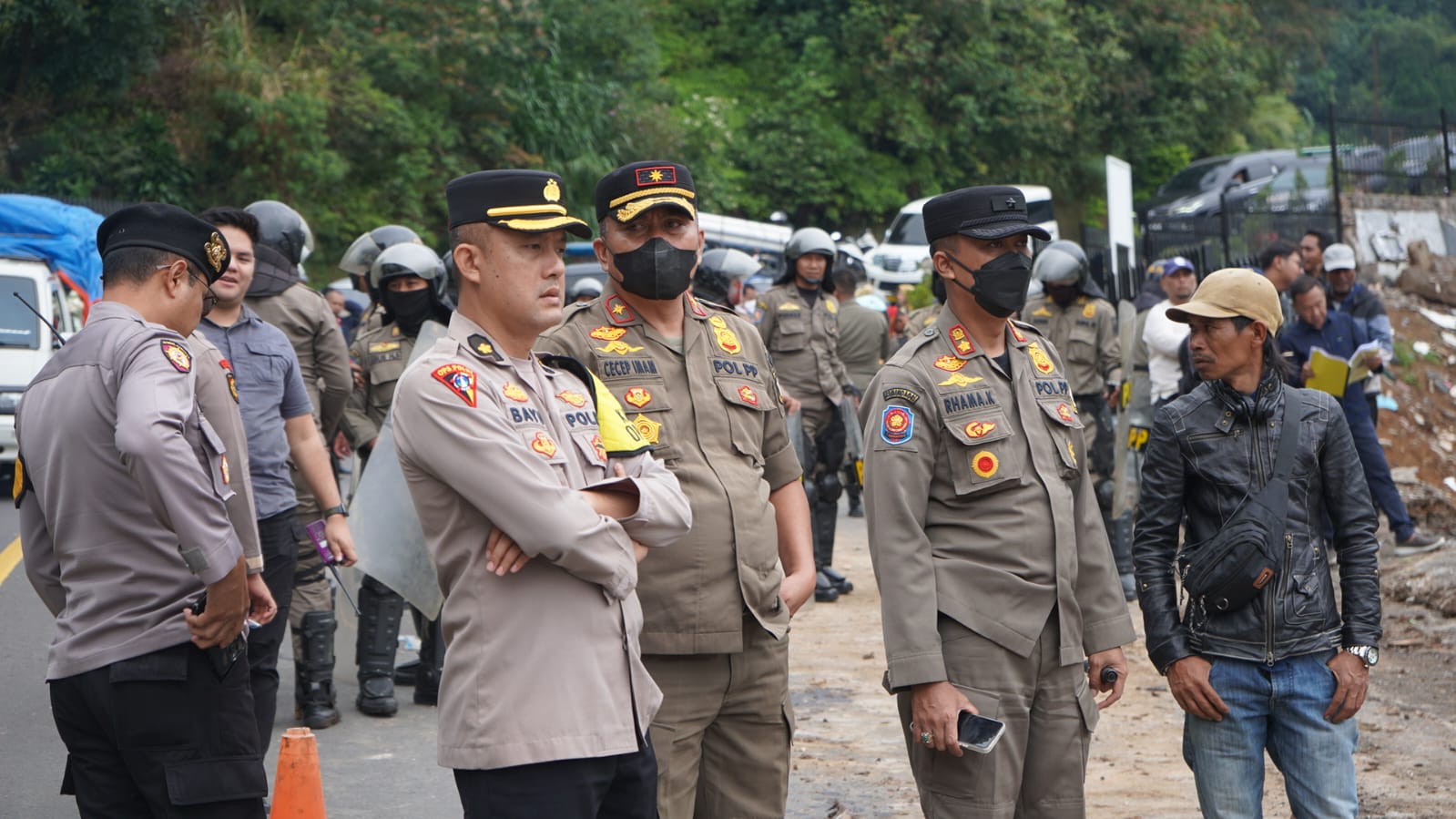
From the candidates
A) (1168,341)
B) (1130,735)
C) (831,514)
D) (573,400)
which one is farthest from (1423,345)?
(573,400)

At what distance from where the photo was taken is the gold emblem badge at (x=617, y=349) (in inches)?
163

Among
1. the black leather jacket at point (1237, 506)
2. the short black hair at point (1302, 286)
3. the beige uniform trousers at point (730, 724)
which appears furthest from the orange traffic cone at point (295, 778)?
the short black hair at point (1302, 286)

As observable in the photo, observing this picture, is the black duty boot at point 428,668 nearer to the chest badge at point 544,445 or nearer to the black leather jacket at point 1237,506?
the black leather jacket at point 1237,506

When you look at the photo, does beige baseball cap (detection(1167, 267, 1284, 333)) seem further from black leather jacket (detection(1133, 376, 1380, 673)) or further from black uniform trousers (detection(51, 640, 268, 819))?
black uniform trousers (detection(51, 640, 268, 819))

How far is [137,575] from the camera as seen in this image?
3.85 meters

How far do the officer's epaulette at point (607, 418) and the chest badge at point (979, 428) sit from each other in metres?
0.94

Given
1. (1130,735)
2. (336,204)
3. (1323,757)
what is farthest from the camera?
(336,204)

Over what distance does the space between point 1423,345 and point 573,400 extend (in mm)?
15875

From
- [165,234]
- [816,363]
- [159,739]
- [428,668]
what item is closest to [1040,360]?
[165,234]

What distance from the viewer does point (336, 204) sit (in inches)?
958

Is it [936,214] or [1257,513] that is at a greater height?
[936,214]

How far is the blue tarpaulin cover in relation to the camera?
15477 millimetres

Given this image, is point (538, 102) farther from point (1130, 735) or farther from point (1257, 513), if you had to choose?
point (1257, 513)

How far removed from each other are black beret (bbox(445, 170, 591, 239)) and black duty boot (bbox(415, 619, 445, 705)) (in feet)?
14.2
